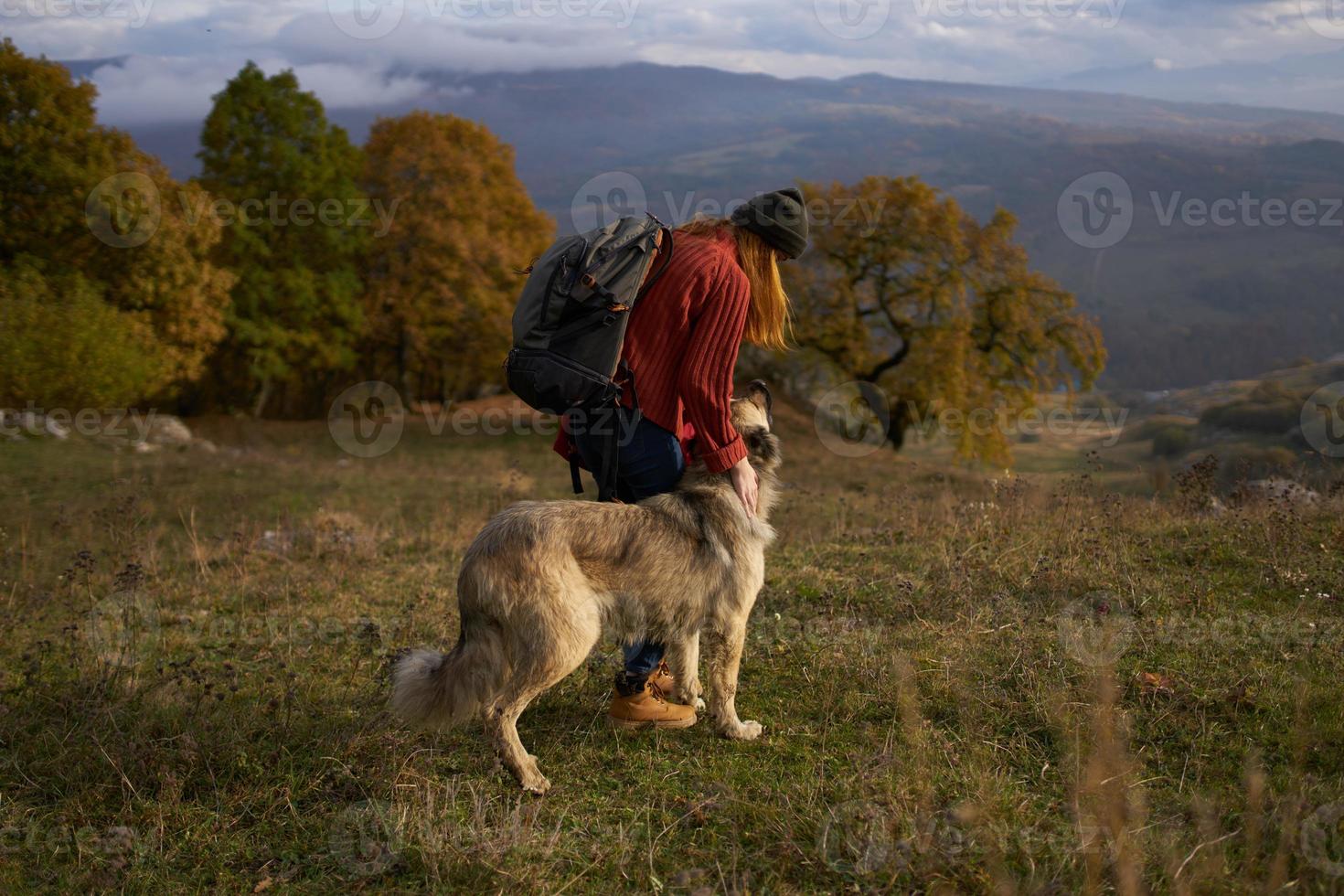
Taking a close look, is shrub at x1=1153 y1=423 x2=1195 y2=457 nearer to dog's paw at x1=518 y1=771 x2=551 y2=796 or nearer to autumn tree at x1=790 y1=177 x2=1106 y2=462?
autumn tree at x1=790 y1=177 x2=1106 y2=462

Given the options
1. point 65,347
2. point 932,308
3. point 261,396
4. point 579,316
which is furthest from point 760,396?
point 261,396

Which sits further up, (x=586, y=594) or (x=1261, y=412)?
(x=586, y=594)

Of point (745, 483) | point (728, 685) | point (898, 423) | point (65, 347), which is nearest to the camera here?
point (745, 483)

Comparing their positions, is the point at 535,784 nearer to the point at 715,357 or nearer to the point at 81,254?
the point at 715,357

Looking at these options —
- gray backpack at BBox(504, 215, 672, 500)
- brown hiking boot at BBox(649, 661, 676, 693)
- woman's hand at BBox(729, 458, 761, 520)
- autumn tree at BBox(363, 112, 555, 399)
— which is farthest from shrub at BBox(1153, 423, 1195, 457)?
gray backpack at BBox(504, 215, 672, 500)

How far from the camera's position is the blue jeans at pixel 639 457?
13.2ft

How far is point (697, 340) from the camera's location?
3727mm

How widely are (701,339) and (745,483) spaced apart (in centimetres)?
68

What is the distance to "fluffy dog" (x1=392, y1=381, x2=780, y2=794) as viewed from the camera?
367 centimetres

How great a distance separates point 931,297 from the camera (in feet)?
107

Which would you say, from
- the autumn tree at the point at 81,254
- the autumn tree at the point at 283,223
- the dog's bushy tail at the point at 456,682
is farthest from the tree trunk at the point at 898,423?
the dog's bushy tail at the point at 456,682

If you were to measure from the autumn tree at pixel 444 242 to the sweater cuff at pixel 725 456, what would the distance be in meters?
29.0

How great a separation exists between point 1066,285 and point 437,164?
131m

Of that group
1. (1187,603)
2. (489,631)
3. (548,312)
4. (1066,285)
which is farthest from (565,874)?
(1066,285)
